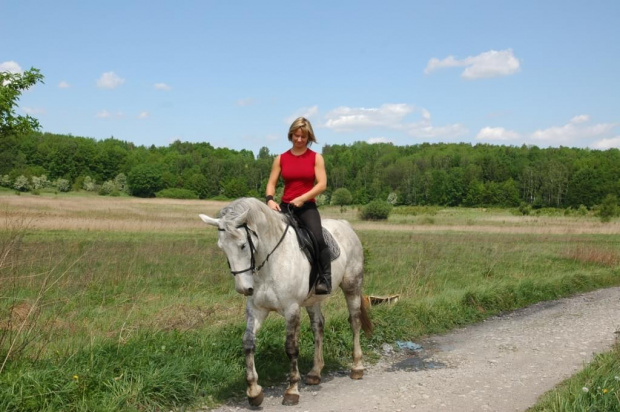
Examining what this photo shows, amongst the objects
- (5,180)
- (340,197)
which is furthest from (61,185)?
(340,197)

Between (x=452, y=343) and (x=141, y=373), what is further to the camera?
(x=452, y=343)

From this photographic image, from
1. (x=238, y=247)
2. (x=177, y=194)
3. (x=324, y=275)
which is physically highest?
(x=238, y=247)

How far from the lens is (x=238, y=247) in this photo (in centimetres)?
524

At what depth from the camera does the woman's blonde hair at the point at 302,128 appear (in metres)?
6.41

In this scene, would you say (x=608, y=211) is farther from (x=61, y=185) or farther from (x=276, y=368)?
(x=61, y=185)

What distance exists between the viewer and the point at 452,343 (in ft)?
28.7

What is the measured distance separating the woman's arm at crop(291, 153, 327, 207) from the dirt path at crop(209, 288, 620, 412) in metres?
2.24

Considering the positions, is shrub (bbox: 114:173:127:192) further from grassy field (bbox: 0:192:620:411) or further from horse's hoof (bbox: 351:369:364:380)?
horse's hoof (bbox: 351:369:364:380)

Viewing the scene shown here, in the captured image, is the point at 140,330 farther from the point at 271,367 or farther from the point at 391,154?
the point at 391,154

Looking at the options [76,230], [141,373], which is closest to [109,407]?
[141,373]

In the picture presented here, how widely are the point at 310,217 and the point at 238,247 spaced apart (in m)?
1.34

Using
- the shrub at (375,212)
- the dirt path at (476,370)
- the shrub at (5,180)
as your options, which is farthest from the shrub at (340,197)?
the dirt path at (476,370)

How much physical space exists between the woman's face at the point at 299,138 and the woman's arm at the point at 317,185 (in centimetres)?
23

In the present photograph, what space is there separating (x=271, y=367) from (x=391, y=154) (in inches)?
6080
